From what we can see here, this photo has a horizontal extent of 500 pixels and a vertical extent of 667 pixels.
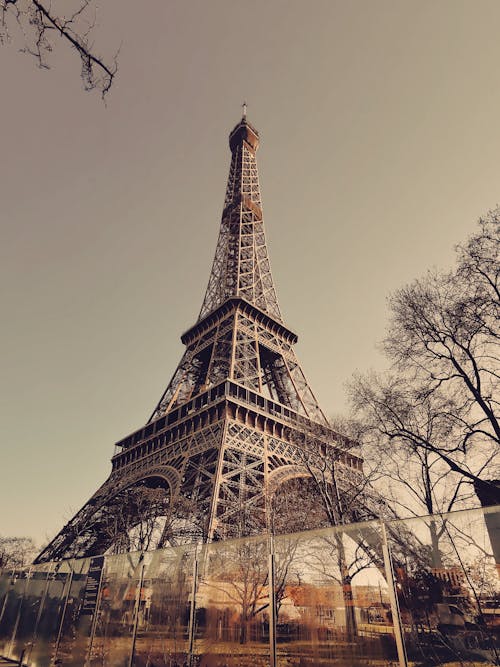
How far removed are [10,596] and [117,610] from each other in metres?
7.56

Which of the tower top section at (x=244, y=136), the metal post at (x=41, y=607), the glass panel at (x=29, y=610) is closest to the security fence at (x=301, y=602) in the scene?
the metal post at (x=41, y=607)

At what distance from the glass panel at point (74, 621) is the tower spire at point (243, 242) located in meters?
32.6

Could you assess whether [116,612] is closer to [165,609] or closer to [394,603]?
[165,609]

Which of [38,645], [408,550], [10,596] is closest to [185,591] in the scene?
[408,550]

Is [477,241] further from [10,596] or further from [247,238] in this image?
[247,238]

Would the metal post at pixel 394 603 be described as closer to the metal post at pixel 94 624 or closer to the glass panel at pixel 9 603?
the metal post at pixel 94 624

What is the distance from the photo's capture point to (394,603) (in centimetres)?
509

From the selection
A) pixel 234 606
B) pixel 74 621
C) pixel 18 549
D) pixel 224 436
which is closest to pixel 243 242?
pixel 224 436

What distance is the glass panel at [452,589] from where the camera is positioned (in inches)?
177

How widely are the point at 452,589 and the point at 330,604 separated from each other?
6.06 ft

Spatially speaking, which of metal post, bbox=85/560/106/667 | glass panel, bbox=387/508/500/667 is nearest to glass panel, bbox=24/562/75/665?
metal post, bbox=85/560/106/667

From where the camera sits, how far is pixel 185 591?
748 cm

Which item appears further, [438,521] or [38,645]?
[38,645]

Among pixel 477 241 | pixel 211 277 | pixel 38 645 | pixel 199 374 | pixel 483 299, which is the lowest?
pixel 38 645
